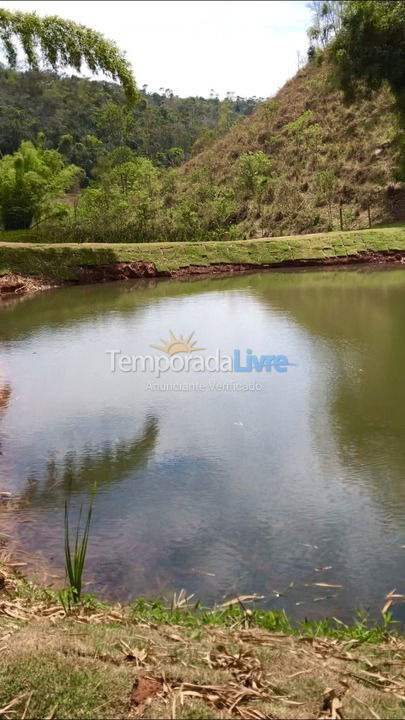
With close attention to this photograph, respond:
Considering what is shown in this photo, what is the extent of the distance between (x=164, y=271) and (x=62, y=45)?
22.8 feet

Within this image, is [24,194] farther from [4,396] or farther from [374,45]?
[4,396]

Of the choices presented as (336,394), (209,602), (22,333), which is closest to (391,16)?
(22,333)

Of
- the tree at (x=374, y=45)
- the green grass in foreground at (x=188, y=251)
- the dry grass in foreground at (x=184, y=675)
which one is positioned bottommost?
the dry grass in foreground at (x=184, y=675)

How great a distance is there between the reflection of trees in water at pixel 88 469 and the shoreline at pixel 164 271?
11461 mm

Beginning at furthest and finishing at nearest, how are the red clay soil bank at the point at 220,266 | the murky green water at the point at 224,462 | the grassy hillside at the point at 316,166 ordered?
the grassy hillside at the point at 316,166
the red clay soil bank at the point at 220,266
the murky green water at the point at 224,462

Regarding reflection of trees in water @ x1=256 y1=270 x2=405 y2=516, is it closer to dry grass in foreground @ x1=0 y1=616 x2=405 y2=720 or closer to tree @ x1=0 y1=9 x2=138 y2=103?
dry grass in foreground @ x1=0 y1=616 x2=405 y2=720

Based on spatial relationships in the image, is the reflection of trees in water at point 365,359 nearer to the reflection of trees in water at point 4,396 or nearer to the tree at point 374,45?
the reflection of trees in water at point 4,396

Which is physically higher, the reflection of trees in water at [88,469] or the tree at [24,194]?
the tree at [24,194]

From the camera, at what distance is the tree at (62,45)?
11.5 m

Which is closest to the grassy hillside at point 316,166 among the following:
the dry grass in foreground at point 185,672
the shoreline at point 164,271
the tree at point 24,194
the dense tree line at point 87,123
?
the shoreline at point 164,271

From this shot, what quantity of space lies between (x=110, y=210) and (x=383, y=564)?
19418 millimetres

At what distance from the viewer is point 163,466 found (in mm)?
5043

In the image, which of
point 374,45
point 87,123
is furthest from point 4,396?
point 87,123

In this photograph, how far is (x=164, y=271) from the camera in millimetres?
18516
